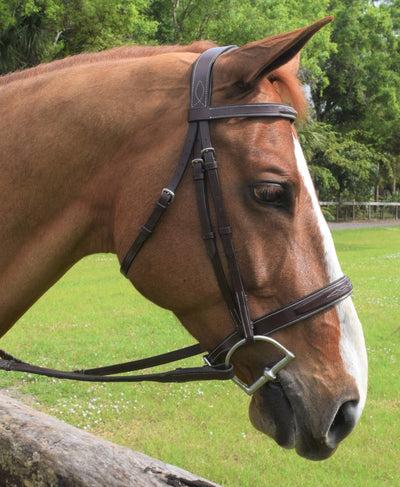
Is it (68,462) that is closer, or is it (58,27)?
(68,462)

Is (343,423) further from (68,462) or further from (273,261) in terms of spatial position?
(68,462)

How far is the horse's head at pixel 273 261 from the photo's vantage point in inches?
71.8

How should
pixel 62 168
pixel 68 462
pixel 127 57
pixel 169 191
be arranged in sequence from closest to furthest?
pixel 169 191 → pixel 62 168 → pixel 127 57 → pixel 68 462

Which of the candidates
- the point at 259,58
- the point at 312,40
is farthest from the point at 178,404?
the point at 312,40

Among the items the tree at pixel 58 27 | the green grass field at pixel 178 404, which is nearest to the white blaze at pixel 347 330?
the green grass field at pixel 178 404

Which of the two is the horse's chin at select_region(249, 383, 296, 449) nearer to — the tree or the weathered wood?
the weathered wood

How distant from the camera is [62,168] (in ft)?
6.76

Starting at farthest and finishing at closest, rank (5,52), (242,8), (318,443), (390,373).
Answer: (242,8), (5,52), (390,373), (318,443)

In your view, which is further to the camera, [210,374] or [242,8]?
[242,8]

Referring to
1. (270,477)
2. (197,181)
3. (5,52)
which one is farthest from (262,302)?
(5,52)

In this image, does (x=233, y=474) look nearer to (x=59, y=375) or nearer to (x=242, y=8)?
(x=59, y=375)

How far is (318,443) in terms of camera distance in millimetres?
1826

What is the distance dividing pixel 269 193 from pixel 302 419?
2.84ft

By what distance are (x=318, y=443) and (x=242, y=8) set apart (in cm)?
2001
